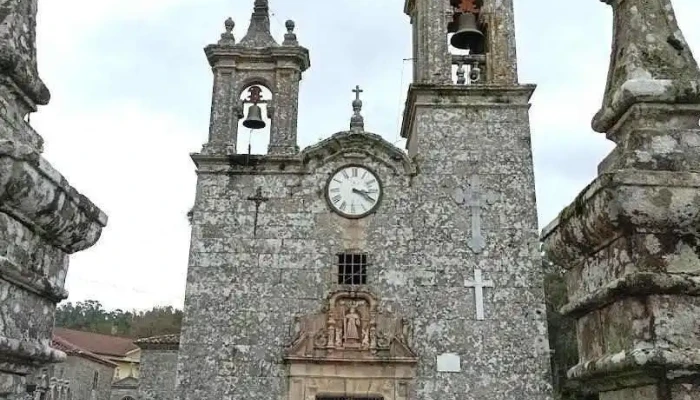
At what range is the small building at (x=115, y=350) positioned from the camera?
39688mm

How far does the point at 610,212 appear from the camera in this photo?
77.1 inches

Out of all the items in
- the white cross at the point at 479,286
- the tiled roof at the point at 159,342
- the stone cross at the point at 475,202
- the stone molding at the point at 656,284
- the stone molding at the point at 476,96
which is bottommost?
the stone molding at the point at 656,284

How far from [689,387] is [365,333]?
8.49 meters

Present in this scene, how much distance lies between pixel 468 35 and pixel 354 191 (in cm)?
394

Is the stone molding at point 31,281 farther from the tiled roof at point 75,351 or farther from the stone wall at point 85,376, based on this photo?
the stone wall at point 85,376

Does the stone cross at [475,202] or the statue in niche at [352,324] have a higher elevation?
the stone cross at [475,202]

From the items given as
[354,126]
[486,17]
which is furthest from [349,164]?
[486,17]

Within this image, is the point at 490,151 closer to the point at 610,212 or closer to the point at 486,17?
the point at 486,17

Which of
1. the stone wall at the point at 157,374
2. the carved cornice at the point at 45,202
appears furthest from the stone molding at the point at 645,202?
the stone wall at the point at 157,374

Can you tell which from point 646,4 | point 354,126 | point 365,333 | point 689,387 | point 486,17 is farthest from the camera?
point 354,126

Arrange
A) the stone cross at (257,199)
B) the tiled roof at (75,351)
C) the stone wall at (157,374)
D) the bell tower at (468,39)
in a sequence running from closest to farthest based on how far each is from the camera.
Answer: the stone cross at (257,199)
the bell tower at (468,39)
the stone wall at (157,374)
the tiled roof at (75,351)

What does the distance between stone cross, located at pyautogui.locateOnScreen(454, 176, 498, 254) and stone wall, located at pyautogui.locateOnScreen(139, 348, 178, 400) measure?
932 cm

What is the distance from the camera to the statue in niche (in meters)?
10.1

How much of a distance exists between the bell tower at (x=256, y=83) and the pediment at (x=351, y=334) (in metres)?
3.04
